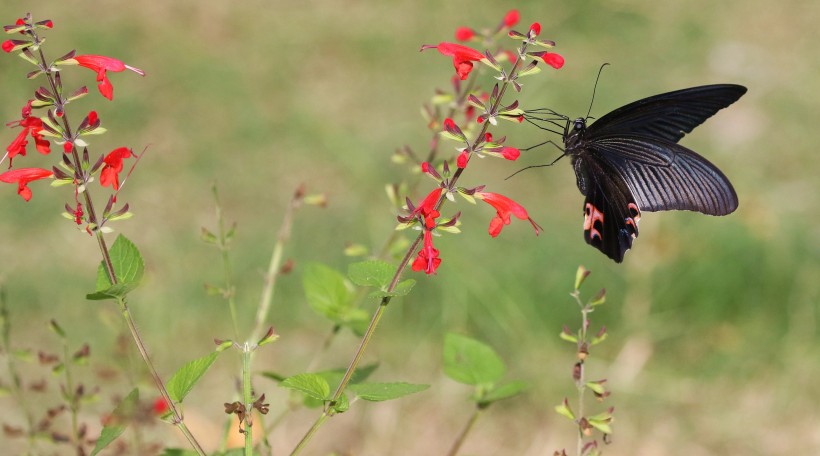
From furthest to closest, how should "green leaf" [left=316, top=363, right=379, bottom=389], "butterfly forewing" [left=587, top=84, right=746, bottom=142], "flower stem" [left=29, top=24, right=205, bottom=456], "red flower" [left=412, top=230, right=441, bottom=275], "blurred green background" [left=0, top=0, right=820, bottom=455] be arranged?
"blurred green background" [left=0, top=0, right=820, bottom=455] < "butterfly forewing" [left=587, top=84, right=746, bottom=142] < "green leaf" [left=316, top=363, right=379, bottom=389] < "red flower" [left=412, top=230, right=441, bottom=275] < "flower stem" [left=29, top=24, right=205, bottom=456]

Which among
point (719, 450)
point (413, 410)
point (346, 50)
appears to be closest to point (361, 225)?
point (413, 410)

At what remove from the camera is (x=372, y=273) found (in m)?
1.39

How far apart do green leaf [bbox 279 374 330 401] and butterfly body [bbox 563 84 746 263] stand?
0.68m

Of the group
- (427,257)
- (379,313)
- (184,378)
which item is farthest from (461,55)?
(184,378)

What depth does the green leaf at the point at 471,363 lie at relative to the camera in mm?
1694

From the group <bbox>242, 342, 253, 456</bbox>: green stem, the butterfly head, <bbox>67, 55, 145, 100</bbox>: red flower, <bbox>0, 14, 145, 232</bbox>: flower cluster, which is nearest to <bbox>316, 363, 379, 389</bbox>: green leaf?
<bbox>242, 342, 253, 456</bbox>: green stem

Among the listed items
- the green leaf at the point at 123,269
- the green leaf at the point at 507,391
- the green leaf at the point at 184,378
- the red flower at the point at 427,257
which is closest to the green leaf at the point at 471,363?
→ the green leaf at the point at 507,391

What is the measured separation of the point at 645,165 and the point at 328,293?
0.81m

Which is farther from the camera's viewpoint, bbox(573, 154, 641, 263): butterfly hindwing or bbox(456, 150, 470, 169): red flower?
bbox(573, 154, 641, 263): butterfly hindwing

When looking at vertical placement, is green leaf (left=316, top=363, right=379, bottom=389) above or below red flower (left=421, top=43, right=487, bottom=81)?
below

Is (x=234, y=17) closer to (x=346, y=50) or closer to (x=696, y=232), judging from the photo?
(x=346, y=50)

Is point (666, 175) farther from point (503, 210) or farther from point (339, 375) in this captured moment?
point (339, 375)

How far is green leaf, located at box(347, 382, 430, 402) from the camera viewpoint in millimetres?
1327

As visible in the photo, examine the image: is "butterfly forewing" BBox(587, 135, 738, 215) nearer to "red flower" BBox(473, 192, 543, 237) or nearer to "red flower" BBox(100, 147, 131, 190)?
"red flower" BBox(473, 192, 543, 237)
